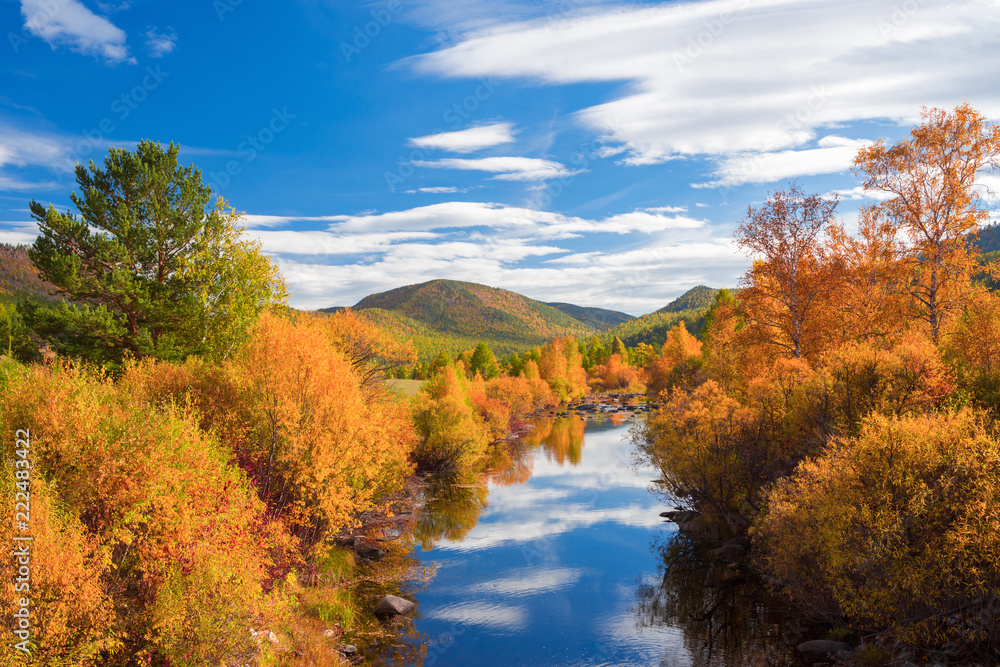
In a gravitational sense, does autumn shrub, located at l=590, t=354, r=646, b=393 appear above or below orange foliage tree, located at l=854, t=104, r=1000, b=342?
below

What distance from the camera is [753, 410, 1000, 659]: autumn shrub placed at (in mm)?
17344

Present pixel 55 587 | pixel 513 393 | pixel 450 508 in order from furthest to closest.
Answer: pixel 513 393, pixel 450 508, pixel 55 587

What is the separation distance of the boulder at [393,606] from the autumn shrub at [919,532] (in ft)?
62.1

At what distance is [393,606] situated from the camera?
2764 cm

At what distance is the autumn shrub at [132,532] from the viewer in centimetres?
1538

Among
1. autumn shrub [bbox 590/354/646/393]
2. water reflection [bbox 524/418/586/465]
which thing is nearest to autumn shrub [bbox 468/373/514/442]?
water reflection [bbox 524/418/586/465]

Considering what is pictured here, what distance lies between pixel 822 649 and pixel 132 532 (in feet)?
83.2

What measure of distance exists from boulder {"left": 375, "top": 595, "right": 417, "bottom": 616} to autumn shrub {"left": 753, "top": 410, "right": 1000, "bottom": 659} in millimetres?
18917

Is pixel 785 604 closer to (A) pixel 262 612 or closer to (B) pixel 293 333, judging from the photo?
(A) pixel 262 612

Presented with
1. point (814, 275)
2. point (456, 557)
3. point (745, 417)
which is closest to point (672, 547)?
point (745, 417)

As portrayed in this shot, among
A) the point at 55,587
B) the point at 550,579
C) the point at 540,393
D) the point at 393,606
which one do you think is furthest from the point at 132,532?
the point at 540,393

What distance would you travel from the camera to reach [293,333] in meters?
30.1

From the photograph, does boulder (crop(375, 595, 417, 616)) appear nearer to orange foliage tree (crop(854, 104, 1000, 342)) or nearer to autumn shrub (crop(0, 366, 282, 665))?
autumn shrub (crop(0, 366, 282, 665))

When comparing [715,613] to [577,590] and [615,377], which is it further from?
[615,377]
